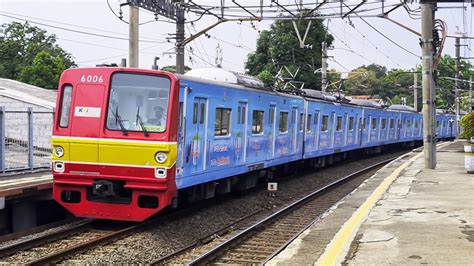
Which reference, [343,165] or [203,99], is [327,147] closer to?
[343,165]

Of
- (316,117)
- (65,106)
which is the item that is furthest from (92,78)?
(316,117)

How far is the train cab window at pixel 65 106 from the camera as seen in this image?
9992 millimetres

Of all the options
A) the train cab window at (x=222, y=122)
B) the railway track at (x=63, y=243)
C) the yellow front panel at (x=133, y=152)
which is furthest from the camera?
the train cab window at (x=222, y=122)

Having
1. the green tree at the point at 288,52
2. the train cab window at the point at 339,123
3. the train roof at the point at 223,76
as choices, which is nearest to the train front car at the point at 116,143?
the train roof at the point at 223,76

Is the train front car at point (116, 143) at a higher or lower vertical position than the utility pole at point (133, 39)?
lower

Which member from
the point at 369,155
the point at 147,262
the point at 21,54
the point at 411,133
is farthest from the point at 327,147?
the point at 21,54

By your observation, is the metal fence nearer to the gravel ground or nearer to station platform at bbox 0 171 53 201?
station platform at bbox 0 171 53 201

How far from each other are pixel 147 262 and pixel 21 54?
50972 mm

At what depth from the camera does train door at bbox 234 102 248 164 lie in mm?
13289

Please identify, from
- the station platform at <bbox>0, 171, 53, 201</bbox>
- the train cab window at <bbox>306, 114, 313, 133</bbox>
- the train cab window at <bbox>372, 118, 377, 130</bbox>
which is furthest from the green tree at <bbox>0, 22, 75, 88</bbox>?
the station platform at <bbox>0, 171, 53, 201</bbox>

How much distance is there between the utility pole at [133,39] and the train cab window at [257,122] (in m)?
3.84

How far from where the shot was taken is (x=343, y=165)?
2592 centimetres

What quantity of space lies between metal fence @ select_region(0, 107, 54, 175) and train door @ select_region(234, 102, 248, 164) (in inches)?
163

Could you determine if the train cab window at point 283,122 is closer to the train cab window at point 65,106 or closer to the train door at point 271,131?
the train door at point 271,131
